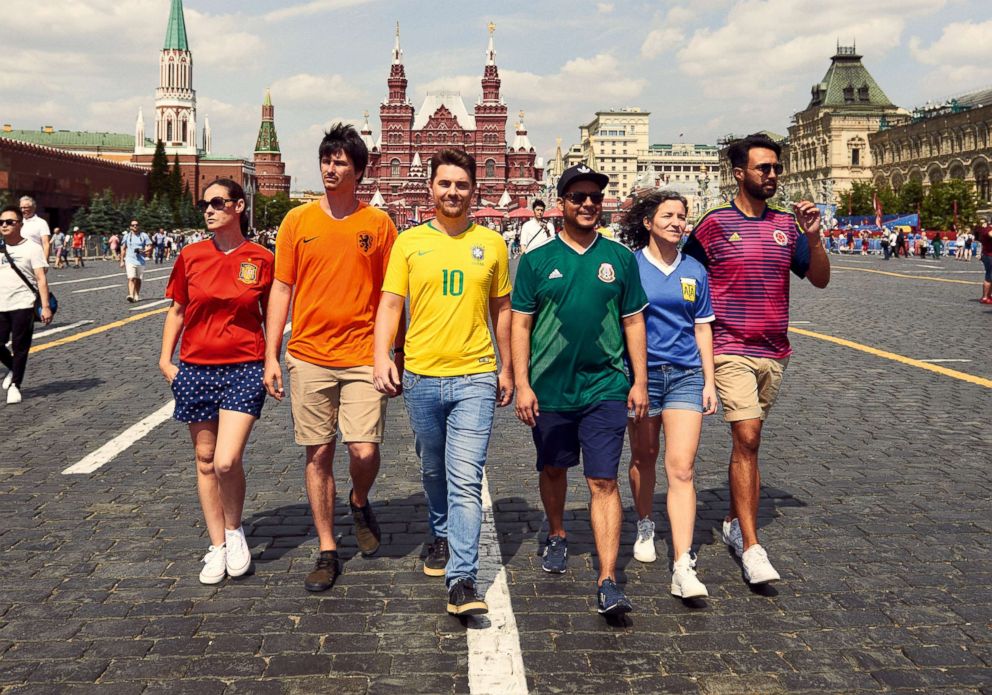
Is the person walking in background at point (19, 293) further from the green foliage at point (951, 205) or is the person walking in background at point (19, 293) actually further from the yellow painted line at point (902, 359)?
the green foliage at point (951, 205)

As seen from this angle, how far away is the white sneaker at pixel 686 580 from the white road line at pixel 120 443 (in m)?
4.01

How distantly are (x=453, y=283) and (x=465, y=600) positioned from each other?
1.24 metres

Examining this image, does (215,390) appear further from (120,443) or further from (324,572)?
(120,443)

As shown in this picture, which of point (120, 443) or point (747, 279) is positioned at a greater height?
point (747, 279)

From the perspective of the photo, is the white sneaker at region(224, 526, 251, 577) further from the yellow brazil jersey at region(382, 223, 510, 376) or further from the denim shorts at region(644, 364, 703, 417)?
the denim shorts at region(644, 364, 703, 417)

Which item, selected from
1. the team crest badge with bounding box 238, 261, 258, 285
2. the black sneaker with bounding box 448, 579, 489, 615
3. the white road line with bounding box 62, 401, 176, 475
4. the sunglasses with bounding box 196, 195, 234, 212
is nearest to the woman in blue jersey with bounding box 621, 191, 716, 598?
the black sneaker with bounding box 448, 579, 489, 615

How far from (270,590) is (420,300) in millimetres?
1378

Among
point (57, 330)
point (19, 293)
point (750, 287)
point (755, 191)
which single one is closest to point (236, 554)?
point (750, 287)

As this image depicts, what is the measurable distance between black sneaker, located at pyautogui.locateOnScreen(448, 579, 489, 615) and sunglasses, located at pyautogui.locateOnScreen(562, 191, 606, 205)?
157 cm

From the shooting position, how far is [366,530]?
489 centimetres

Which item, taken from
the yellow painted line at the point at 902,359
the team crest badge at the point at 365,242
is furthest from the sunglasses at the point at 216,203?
the yellow painted line at the point at 902,359

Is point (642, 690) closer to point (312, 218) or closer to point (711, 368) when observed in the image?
point (711, 368)

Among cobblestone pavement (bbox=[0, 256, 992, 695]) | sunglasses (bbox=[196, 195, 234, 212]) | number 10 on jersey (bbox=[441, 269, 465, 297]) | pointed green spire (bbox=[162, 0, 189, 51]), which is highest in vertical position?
pointed green spire (bbox=[162, 0, 189, 51])

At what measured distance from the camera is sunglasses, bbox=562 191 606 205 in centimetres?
420
